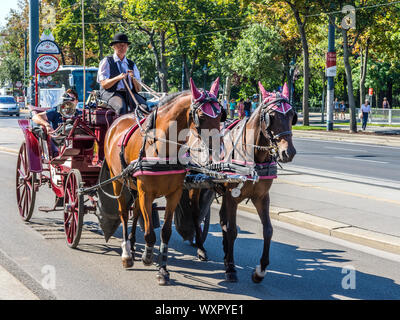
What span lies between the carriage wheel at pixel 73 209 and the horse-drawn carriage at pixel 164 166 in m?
0.01

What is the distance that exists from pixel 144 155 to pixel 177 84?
6466cm

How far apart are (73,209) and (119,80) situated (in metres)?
1.92

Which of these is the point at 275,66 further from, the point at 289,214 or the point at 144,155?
the point at 144,155

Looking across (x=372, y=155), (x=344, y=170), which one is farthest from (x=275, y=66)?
(x=344, y=170)

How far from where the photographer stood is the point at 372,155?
→ 21500 mm

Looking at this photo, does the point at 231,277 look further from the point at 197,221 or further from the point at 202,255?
the point at 197,221

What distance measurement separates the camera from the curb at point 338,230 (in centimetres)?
779

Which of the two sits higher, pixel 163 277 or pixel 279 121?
pixel 279 121

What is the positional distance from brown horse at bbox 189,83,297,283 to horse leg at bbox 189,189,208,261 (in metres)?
0.64

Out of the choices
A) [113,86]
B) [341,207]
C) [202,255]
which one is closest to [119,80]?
[113,86]

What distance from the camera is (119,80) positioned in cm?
809

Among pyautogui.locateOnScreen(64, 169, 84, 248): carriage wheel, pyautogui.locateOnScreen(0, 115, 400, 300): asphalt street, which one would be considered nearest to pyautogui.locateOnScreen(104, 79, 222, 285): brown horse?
pyautogui.locateOnScreen(0, 115, 400, 300): asphalt street

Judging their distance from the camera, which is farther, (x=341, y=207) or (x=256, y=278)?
(x=341, y=207)

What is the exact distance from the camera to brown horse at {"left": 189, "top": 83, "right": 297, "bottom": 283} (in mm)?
6199
